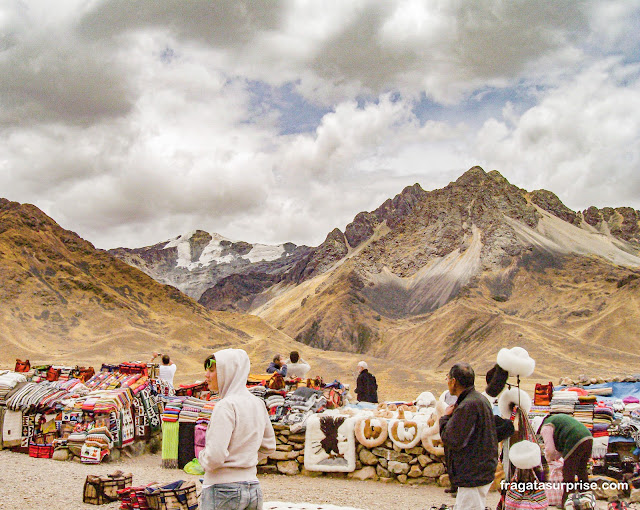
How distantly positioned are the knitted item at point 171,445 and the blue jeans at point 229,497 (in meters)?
5.61

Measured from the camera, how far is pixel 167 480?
313 inches

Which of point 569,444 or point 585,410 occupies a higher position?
point 585,410

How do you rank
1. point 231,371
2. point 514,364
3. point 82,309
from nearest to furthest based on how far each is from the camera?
point 231,371 → point 514,364 → point 82,309

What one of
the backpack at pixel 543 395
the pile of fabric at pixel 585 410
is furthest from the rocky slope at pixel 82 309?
the pile of fabric at pixel 585 410

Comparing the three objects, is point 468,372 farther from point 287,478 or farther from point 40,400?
point 40,400

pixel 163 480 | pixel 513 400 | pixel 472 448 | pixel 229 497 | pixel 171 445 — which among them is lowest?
pixel 163 480

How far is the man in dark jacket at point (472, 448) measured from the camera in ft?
13.7

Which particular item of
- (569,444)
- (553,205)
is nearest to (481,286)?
(553,205)

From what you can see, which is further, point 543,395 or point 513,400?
point 543,395

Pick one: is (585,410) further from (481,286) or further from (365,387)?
(481,286)

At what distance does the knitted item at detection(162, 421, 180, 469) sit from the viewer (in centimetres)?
904

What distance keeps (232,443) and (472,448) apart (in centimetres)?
174

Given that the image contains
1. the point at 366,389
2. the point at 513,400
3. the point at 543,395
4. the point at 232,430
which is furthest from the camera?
the point at 366,389

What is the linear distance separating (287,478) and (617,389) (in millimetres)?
5785
